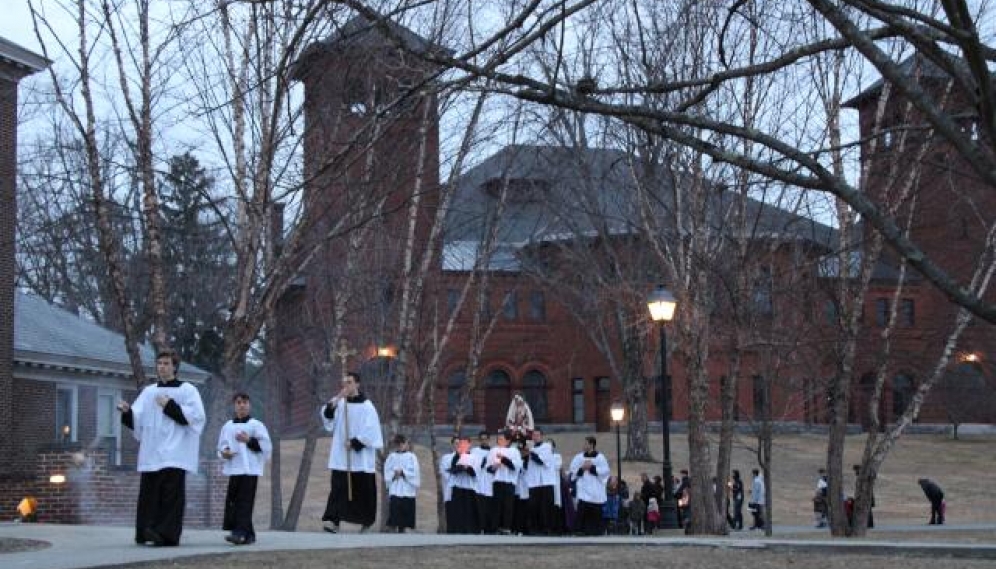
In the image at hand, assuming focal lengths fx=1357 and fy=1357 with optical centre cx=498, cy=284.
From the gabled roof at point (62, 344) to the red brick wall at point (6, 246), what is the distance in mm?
2047

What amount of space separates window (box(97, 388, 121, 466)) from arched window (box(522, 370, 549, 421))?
107ft

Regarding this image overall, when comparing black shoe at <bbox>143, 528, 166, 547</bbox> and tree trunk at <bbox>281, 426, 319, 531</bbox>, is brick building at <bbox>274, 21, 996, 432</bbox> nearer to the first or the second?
tree trunk at <bbox>281, 426, 319, 531</bbox>

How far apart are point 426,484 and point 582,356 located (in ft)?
72.9

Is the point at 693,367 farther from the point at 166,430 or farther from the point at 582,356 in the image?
the point at 582,356

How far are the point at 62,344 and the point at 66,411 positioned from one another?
1.75 metres

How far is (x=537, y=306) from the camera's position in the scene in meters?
69.0

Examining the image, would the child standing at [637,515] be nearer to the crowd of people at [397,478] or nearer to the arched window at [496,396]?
the crowd of people at [397,478]

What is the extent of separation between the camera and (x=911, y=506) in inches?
1839

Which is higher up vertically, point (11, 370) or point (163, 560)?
point (11, 370)

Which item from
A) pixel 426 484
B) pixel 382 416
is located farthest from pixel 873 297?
pixel 382 416

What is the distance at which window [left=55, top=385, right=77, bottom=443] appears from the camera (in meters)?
34.6

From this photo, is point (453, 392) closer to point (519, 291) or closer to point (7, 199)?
point (519, 291)

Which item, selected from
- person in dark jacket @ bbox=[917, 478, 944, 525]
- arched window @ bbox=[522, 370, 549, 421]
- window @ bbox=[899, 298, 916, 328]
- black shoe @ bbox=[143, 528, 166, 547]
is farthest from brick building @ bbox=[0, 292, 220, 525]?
window @ bbox=[899, 298, 916, 328]

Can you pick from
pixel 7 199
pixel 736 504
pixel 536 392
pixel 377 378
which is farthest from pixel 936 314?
pixel 7 199
